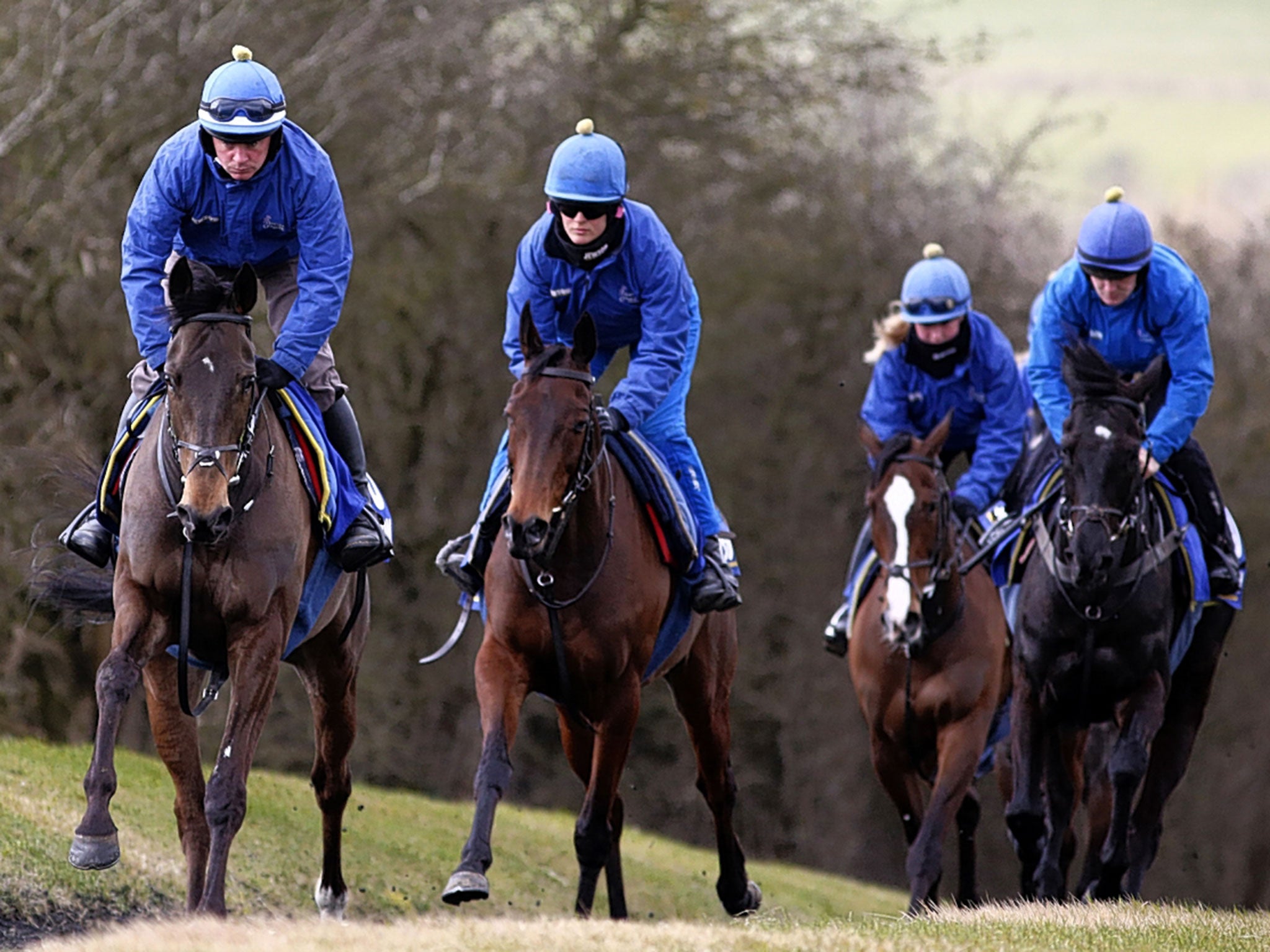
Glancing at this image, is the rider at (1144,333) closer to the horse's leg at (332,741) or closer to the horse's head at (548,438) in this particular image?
the horse's head at (548,438)

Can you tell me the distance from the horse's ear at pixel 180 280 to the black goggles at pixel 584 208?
1.88 metres

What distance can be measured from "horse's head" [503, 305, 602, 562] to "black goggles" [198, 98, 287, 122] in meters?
1.32

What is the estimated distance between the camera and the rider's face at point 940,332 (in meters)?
10.8

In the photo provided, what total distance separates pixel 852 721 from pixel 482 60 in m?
9.30

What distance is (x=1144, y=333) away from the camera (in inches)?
368

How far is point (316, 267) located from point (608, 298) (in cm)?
149

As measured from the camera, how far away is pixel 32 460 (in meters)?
8.52

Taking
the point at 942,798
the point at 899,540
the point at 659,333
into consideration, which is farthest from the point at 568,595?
the point at 942,798

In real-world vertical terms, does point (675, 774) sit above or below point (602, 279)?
below

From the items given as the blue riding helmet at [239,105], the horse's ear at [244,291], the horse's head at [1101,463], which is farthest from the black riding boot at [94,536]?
the horse's head at [1101,463]

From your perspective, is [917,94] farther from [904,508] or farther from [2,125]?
[904,508]

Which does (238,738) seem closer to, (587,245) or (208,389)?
(208,389)

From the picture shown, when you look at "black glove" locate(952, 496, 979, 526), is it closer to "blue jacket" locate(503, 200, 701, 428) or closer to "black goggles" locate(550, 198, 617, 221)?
"blue jacket" locate(503, 200, 701, 428)

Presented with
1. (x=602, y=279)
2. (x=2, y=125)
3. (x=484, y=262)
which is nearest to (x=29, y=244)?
(x=2, y=125)
